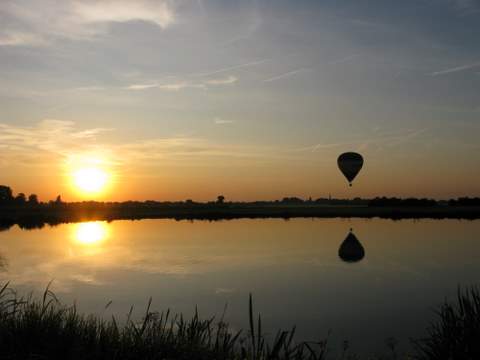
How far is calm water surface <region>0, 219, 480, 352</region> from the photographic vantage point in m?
17.2

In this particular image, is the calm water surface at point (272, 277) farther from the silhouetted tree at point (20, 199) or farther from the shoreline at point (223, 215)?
the silhouetted tree at point (20, 199)

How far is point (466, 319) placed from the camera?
31.0 ft

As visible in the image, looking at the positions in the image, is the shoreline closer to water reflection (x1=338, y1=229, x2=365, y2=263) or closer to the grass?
water reflection (x1=338, y1=229, x2=365, y2=263)

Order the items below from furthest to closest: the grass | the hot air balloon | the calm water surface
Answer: the hot air balloon → the calm water surface → the grass

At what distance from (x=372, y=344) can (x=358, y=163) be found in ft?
181

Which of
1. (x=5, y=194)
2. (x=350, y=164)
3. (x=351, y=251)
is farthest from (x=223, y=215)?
(x=5, y=194)

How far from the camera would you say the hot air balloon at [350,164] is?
67312 mm

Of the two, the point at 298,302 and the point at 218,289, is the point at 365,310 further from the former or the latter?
the point at 218,289

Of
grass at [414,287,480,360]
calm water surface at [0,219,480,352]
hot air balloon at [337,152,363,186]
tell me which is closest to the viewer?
grass at [414,287,480,360]

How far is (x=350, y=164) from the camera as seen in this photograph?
67.4 metres

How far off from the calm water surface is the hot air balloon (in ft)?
71.0

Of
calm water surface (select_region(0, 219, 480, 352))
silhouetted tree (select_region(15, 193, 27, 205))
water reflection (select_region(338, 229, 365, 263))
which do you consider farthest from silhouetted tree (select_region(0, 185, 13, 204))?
water reflection (select_region(338, 229, 365, 263))

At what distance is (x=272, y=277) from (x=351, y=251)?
12.5 metres

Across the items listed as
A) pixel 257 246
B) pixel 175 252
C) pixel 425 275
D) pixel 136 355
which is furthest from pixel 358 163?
pixel 136 355
